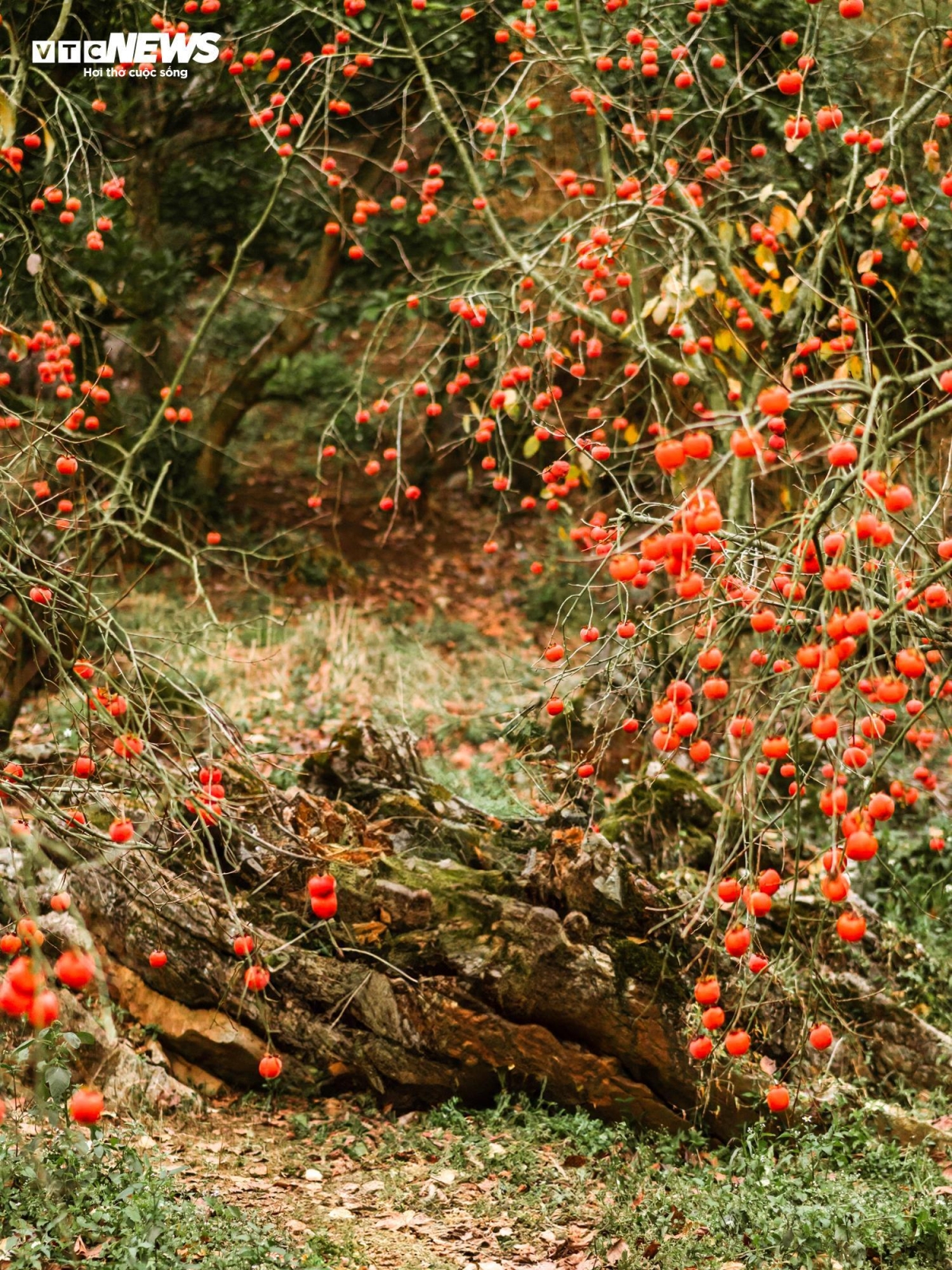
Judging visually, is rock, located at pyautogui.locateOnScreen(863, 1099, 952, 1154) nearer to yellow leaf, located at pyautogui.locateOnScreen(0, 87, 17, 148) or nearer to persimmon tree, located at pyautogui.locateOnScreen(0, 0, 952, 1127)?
persimmon tree, located at pyautogui.locateOnScreen(0, 0, 952, 1127)

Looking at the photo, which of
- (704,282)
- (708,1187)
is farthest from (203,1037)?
(704,282)

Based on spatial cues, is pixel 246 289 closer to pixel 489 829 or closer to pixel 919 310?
pixel 919 310

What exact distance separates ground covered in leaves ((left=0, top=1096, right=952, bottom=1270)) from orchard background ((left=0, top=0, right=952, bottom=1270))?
0.06 feet

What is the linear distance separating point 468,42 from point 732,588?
5.23m

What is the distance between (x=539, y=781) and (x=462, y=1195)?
4.87 feet

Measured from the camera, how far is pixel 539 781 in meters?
4.24

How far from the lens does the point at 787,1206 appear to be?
3127 mm

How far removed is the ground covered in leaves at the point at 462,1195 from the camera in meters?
→ 2.94

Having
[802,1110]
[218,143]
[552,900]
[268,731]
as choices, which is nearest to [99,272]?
[218,143]

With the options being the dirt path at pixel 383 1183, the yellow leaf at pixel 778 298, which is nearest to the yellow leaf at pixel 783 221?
the yellow leaf at pixel 778 298

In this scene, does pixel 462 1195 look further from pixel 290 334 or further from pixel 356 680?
pixel 290 334

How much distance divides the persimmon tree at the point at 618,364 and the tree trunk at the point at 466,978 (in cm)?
26

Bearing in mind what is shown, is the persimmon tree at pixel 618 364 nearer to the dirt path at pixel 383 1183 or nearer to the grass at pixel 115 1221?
the dirt path at pixel 383 1183

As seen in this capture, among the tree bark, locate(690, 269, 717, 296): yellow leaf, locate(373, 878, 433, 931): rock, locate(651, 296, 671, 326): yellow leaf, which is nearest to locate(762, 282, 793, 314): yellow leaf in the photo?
locate(690, 269, 717, 296): yellow leaf
